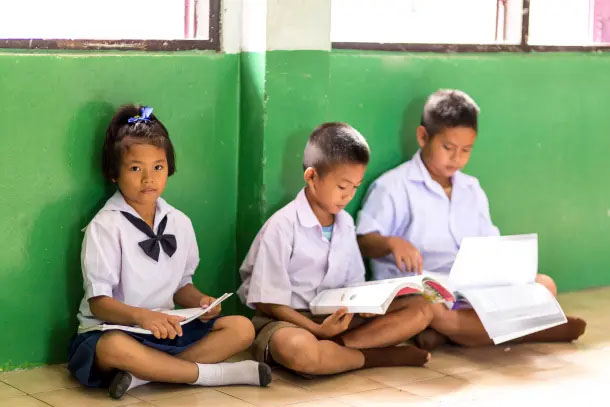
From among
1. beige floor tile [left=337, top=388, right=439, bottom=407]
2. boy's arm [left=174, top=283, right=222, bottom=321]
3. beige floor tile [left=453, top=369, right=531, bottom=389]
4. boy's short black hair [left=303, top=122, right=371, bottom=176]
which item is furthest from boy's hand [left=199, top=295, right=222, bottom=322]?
beige floor tile [left=453, top=369, right=531, bottom=389]

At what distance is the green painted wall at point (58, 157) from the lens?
3.45 meters

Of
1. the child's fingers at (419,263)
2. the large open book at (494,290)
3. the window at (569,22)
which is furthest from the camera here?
the window at (569,22)

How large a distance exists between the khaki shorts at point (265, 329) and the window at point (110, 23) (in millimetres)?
977

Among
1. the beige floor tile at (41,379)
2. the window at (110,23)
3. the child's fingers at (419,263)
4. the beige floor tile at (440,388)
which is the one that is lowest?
the beige floor tile at (440,388)

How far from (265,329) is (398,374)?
47cm

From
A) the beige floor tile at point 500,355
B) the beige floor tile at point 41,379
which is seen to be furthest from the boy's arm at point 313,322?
the beige floor tile at point 41,379

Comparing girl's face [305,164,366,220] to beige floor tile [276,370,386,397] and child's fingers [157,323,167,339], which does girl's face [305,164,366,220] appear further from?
child's fingers [157,323,167,339]

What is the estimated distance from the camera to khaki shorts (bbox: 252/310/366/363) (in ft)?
11.9

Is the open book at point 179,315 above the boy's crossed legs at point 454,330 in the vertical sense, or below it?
above

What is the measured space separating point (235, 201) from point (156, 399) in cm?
94

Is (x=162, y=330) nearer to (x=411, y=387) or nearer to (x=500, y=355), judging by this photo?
(x=411, y=387)

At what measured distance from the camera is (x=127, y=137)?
347 cm

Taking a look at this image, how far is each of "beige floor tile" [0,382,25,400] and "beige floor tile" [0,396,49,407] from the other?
29 millimetres

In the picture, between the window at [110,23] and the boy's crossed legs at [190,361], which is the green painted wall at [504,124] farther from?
the boy's crossed legs at [190,361]
